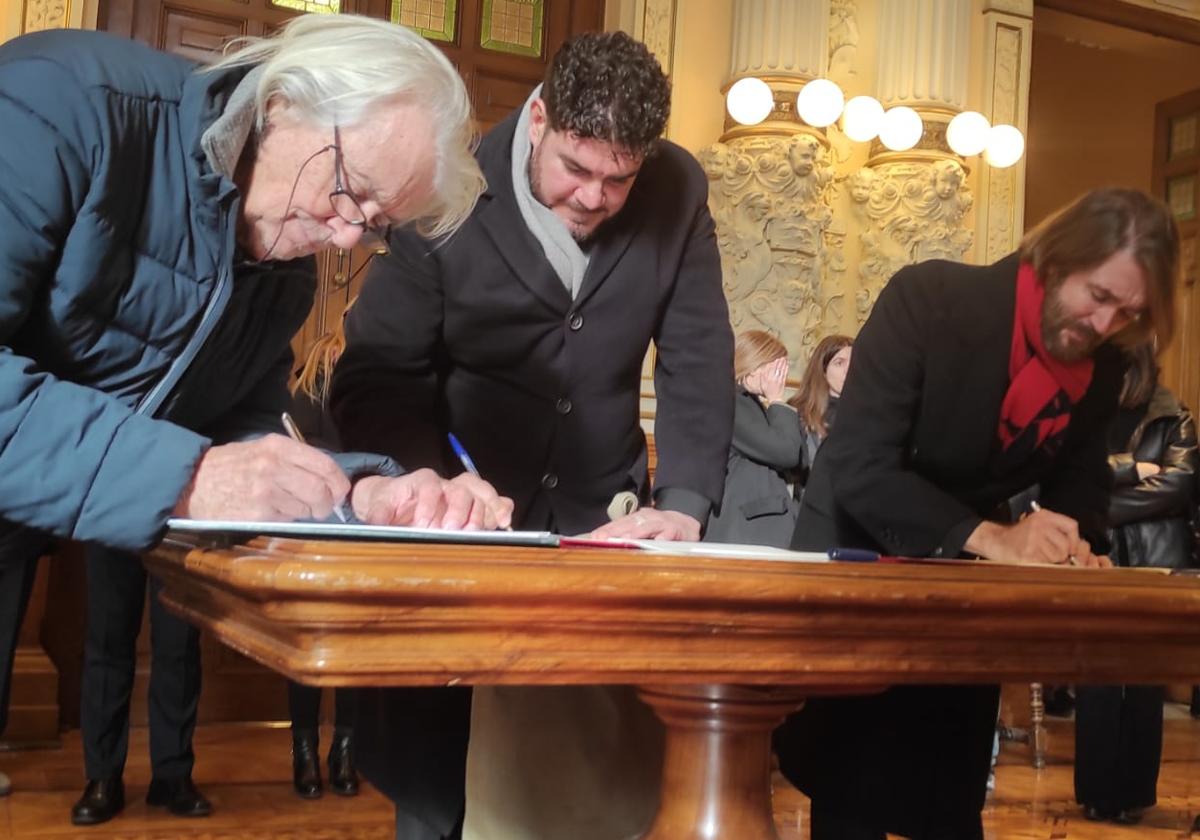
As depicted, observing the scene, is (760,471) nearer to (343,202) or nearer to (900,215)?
(900,215)

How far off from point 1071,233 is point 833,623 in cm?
123

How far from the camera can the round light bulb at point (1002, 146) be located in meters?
5.88

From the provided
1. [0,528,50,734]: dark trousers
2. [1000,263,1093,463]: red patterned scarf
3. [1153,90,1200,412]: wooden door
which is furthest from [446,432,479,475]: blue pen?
[1153,90,1200,412]: wooden door

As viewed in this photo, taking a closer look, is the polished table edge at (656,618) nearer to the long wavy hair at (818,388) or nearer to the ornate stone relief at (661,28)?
the long wavy hair at (818,388)

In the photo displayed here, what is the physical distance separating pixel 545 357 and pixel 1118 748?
269 centimetres

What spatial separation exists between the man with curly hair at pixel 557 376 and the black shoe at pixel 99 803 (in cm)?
173

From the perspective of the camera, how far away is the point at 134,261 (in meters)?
1.36

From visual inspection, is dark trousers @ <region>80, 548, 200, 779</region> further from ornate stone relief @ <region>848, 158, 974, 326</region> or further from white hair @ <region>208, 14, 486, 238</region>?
ornate stone relief @ <region>848, 158, 974, 326</region>

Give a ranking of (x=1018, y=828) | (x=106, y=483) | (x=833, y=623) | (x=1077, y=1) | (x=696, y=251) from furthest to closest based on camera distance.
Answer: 1. (x=1077, y=1)
2. (x=1018, y=828)
3. (x=696, y=251)
4. (x=106, y=483)
5. (x=833, y=623)

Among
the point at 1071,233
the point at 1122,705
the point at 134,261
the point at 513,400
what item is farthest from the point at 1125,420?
the point at 134,261

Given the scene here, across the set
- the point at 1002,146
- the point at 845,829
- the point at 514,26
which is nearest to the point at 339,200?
the point at 845,829

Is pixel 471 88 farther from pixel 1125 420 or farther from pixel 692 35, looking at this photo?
pixel 1125 420

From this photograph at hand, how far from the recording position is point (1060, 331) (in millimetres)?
1925

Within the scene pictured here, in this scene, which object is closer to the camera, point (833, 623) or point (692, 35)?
point (833, 623)
